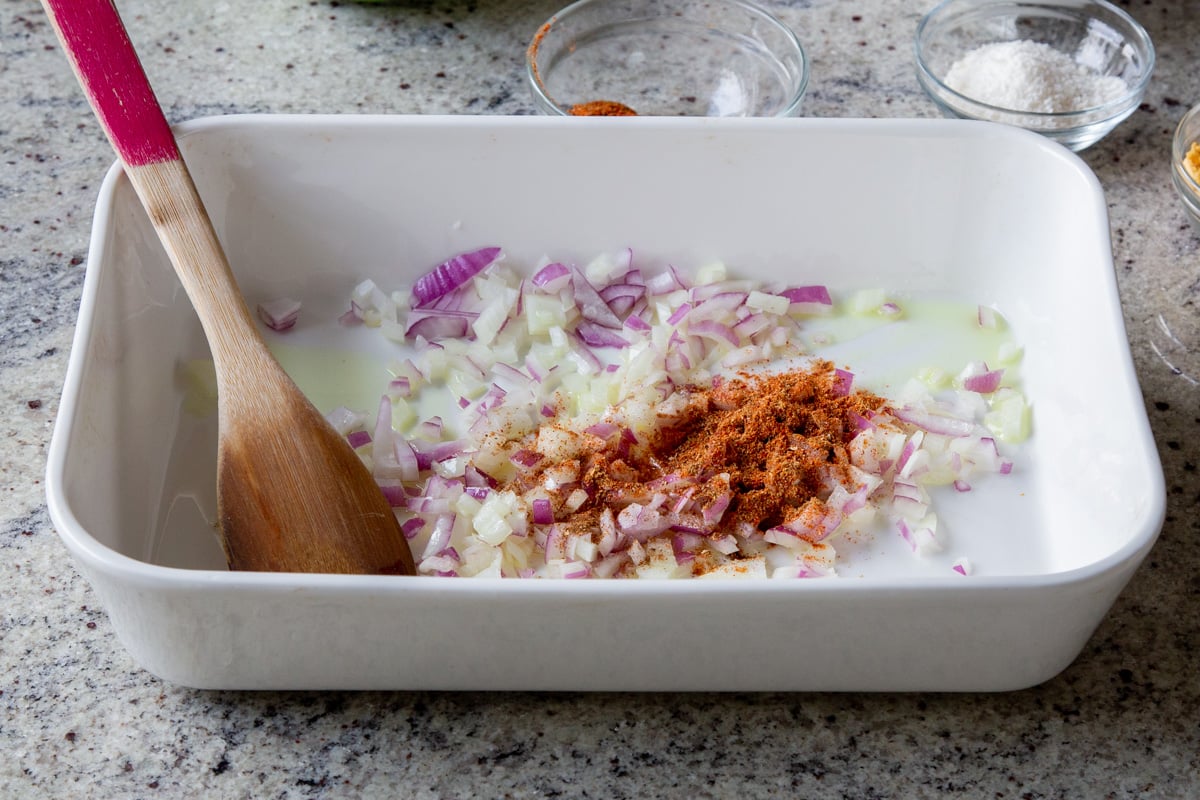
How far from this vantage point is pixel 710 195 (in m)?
1.19

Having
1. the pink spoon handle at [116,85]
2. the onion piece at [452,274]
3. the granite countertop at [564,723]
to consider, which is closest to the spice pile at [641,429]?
the onion piece at [452,274]

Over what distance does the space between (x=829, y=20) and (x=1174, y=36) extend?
0.44 metres

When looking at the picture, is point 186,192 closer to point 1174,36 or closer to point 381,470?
point 381,470

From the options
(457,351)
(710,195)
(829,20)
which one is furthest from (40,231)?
(829,20)

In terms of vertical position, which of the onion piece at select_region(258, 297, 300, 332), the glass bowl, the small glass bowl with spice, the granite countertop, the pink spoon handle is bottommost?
the granite countertop

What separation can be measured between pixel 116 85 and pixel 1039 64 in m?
0.98

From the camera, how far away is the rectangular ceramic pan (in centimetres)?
80

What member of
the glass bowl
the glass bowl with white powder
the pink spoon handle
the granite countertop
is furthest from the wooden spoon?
the glass bowl with white powder

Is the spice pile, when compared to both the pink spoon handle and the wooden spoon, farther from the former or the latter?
the pink spoon handle

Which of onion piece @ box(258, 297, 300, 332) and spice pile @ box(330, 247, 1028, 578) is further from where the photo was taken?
onion piece @ box(258, 297, 300, 332)

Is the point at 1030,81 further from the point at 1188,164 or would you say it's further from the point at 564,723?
the point at 564,723

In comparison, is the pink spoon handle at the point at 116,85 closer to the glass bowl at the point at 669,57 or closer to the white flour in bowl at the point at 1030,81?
the glass bowl at the point at 669,57

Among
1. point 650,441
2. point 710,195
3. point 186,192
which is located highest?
point 186,192

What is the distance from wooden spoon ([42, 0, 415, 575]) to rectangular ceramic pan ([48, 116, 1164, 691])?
0.16 feet
